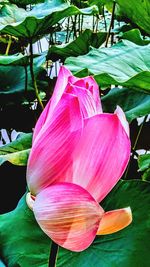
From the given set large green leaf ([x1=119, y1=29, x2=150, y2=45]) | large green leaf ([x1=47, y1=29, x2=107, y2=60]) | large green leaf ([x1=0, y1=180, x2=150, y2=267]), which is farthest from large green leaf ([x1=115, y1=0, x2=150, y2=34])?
large green leaf ([x1=0, y1=180, x2=150, y2=267])

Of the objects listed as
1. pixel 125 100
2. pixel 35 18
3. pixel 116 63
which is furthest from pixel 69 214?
pixel 35 18

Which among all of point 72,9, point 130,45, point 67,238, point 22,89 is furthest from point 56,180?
point 22,89

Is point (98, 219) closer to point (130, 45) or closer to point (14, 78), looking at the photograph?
point (130, 45)

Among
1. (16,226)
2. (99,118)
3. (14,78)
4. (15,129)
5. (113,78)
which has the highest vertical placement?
(99,118)

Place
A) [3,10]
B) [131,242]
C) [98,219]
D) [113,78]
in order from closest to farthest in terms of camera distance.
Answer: [98,219] < [131,242] < [113,78] < [3,10]

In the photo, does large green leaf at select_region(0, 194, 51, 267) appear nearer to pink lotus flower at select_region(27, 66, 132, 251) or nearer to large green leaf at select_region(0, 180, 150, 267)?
large green leaf at select_region(0, 180, 150, 267)

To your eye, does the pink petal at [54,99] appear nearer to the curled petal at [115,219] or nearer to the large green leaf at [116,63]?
the curled petal at [115,219]

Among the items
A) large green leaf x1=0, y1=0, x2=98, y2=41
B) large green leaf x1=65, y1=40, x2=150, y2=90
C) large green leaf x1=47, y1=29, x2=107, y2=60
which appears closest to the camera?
large green leaf x1=65, y1=40, x2=150, y2=90
